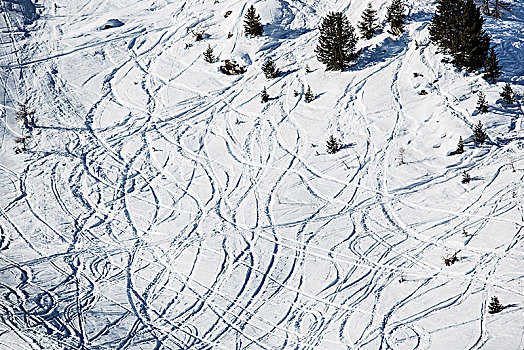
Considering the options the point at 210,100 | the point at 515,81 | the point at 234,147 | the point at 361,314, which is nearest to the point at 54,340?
the point at 361,314

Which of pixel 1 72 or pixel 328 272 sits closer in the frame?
pixel 328 272

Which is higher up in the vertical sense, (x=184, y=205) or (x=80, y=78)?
(x=80, y=78)

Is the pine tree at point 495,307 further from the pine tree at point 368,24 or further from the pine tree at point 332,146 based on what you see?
the pine tree at point 368,24

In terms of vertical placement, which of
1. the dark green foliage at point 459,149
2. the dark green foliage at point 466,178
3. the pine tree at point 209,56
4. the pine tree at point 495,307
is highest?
the pine tree at point 209,56

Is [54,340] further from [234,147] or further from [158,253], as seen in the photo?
[234,147]

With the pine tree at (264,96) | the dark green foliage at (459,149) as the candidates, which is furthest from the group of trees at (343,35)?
the dark green foliage at (459,149)

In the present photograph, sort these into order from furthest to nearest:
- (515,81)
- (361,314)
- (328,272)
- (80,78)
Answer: (80,78) < (515,81) < (328,272) < (361,314)

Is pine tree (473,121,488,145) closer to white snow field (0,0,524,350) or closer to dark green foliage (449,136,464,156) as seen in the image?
white snow field (0,0,524,350)
